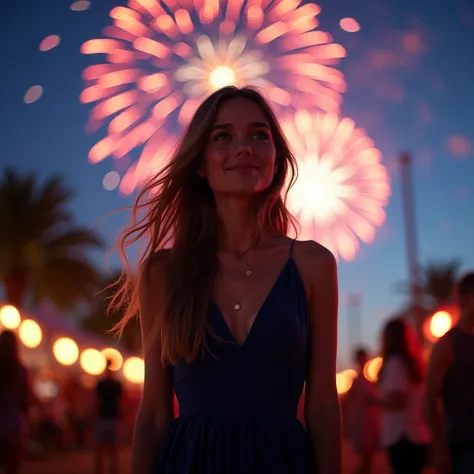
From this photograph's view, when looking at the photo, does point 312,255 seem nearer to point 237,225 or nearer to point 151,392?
point 237,225

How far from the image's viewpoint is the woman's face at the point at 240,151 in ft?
9.73

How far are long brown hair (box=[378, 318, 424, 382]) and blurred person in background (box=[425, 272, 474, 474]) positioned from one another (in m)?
2.51

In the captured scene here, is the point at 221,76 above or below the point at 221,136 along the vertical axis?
above

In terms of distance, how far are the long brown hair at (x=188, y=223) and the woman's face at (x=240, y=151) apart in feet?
0.16

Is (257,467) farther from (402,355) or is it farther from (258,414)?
(402,355)

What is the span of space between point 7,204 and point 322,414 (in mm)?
21307

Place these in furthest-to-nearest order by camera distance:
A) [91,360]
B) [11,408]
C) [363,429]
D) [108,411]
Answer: [91,360] → [108,411] → [363,429] → [11,408]

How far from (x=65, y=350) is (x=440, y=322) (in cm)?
900

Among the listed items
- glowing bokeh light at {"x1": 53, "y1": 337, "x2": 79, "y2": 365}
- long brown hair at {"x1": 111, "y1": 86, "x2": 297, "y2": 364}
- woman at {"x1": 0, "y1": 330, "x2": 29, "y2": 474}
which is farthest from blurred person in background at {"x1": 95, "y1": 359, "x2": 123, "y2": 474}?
long brown hair at {"x1": 111, "y1": 86, "x2": 297, "y2": 364}

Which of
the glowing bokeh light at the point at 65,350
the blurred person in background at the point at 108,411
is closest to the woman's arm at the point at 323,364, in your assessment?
the blurred person in background at the point at 108,411

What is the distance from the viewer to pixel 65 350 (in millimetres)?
18906

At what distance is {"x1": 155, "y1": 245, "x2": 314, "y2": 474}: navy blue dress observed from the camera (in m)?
2.62

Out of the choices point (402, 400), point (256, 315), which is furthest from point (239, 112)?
point (402, 400)

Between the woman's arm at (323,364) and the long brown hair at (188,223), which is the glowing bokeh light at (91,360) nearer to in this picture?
the long brown hair at (188,223)
